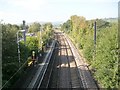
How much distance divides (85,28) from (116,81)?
98.1 ft

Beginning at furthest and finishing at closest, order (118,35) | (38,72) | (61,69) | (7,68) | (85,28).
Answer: (85,28) → (61,69) → (38,72) → (7,68) → (118,35)

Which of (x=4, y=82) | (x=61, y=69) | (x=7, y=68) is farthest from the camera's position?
(x=61, y=69)

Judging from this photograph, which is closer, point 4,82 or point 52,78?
point 4,82

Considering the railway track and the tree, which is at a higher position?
the tree

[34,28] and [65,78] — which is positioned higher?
[34,28]

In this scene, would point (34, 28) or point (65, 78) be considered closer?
point (65, 78)

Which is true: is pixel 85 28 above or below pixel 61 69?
above

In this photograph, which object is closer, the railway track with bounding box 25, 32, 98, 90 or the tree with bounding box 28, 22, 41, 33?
the railway track with bounding box 25, 32, 98, 90

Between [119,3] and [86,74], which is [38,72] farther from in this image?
[119,3]

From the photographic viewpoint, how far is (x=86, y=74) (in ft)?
74.4

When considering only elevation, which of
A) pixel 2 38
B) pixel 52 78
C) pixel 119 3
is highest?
pixel 119 3

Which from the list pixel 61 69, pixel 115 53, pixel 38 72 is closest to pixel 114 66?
pixel 115 53

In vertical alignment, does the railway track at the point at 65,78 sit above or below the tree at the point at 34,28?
below

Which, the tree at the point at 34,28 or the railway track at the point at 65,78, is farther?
the tree at the point at 34,28
